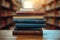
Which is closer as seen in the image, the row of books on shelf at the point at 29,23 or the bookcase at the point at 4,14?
the row of books on shelf at the point at 29,23

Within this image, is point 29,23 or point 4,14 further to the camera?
point 4,14

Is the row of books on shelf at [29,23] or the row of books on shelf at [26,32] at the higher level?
the row of books on shelf at [29,23]

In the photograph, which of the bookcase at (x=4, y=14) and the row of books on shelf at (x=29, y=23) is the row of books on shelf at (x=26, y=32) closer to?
the row of books on shelf at (x=29, y=23)

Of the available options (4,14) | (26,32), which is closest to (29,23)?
(26,32)

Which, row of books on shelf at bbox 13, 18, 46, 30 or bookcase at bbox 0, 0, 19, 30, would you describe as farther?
bookcase at bbox 0, 0, 19, 30

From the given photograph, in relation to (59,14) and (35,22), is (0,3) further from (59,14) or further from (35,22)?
(35,22)

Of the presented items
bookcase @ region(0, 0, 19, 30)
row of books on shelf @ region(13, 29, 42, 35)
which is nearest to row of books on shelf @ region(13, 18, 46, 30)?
row of books on shelf @ region(13, 29, 42, 35)

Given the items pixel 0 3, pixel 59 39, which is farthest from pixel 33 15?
pixel 0 3

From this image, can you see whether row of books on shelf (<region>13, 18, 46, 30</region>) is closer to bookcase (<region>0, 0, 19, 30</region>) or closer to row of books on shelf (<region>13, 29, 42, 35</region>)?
row of books on shelf (<region>13, 29, 42, 35</region>)

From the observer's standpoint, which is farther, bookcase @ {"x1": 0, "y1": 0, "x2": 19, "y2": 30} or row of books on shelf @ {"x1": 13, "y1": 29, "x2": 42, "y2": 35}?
bookcase @ {"x1": 0, "y1": 0, "x2": 19, "y2": 30}

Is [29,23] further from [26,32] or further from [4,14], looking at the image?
[4,14]

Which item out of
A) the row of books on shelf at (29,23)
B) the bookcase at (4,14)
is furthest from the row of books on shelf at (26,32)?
the bookcase at (4,14)

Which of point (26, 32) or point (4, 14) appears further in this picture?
point (4, 14)

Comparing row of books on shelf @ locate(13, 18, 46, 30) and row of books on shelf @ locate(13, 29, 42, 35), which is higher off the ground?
row of books on shelf @ locate(13, 18, 46, 30)
